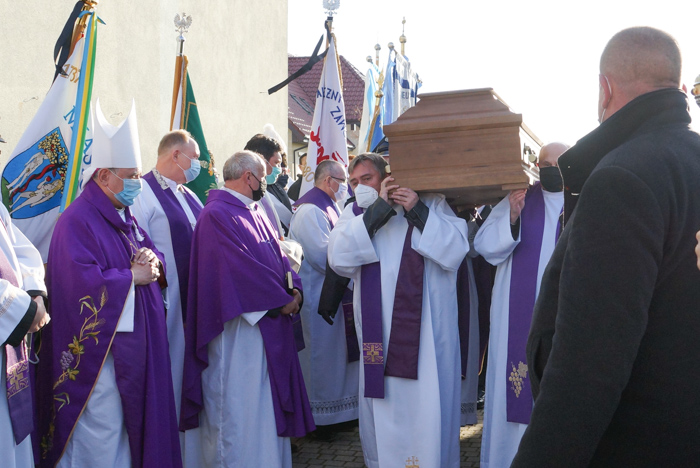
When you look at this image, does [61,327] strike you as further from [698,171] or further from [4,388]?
[698,171]

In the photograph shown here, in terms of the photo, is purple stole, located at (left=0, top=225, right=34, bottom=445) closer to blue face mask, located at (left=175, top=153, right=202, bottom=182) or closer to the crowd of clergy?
the crowd of clergy

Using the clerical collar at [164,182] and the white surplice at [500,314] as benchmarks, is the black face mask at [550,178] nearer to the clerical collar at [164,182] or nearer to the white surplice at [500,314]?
the white surplice at [500,314]

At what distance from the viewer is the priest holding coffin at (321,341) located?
6.27m

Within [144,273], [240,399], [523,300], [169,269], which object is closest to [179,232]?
[169,269]

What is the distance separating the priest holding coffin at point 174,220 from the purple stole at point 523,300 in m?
2.09

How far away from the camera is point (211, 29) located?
11820 mm

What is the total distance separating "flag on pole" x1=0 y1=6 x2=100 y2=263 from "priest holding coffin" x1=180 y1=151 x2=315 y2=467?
92cm

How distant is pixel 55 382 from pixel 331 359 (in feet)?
9.26

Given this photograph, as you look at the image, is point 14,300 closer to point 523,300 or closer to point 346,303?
point 523,300

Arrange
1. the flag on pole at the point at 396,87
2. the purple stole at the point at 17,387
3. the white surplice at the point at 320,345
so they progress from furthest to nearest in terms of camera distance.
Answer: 1. the flag on pole at the point at 396,87
2. the white surplice at the point at 320,345
3. the purple stole at the point at 17,387

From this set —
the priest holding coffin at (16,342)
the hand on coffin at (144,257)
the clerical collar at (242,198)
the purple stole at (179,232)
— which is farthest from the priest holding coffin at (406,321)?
the priest holding coffin at (16,342)

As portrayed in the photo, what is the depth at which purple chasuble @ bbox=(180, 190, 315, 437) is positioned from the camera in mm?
4656

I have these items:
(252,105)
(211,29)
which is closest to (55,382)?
(211,29)

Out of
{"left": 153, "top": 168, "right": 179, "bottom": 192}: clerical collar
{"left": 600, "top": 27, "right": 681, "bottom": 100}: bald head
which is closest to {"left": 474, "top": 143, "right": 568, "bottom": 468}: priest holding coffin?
{"left": 153, "top": 168, "right": 179, "bottom": 192}: clerical collar
